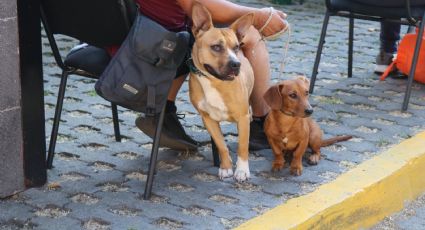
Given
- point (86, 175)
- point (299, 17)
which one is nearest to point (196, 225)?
point (86, 175)

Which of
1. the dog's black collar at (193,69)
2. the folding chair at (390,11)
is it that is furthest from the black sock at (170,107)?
the folding chair at (390,11)

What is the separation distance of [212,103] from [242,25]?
0.43 metres

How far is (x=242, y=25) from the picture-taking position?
4.18 metres

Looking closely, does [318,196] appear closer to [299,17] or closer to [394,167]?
[394,167]

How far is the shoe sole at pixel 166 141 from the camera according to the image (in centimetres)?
447

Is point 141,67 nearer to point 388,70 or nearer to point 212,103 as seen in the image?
point 212,103

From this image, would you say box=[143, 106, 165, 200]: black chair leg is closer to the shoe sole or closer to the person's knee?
the shoe sole

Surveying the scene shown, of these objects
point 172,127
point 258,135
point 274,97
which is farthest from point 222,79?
point 258,135

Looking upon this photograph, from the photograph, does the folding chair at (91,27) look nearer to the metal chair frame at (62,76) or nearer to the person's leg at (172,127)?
the metal chair frame at (62,76)

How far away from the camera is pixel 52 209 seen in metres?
3.85

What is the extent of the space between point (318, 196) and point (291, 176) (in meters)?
0.41

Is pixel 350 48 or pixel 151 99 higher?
pixel 151 99

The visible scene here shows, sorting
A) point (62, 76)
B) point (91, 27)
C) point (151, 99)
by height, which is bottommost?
point (62, 76)

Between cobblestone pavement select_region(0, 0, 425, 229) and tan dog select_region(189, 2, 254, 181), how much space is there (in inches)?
7.3
